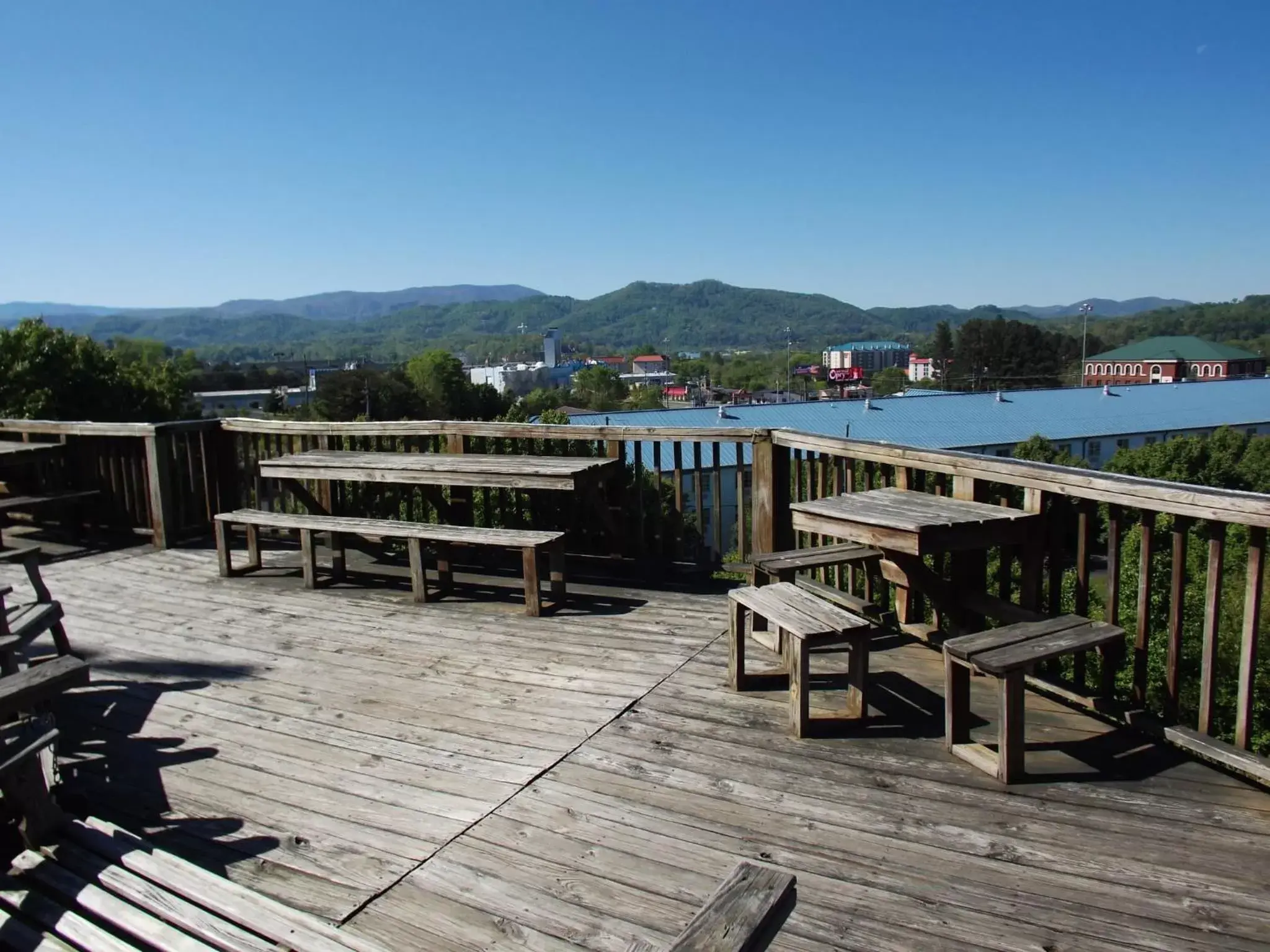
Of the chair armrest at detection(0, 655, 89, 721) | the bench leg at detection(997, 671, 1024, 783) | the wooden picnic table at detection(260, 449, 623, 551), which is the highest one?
the wooden picnic table at detection(260, 449, 623, 551)

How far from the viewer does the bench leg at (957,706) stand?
11.9ft

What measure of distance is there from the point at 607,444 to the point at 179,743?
333 centimetres

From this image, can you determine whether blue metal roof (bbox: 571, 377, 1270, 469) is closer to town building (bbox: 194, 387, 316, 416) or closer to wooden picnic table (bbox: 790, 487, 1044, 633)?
wooden picnic table (bbox: 790, 487, 1044, 633)

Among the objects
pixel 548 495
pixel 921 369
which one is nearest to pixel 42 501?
pixel 548 495

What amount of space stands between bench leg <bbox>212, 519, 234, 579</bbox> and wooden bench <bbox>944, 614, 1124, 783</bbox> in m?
5.41

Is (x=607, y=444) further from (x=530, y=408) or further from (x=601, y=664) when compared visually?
(x=530, y=408)

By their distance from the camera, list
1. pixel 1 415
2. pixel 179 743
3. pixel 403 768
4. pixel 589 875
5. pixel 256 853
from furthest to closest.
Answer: pixel 1 415 < pixel 179 743 < pixel 403 768 < pixel 256 853 < pixel 589 875

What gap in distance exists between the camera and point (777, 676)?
4508mm

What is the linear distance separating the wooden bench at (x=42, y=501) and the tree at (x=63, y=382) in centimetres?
1935

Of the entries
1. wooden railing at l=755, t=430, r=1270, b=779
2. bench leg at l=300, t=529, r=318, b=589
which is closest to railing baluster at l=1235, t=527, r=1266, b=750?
wooden railing at l=755, t=430, r=1270, b=779

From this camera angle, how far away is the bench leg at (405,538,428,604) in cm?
607

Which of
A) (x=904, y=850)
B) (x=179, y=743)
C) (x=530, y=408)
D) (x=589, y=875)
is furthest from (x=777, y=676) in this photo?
(x=530, y=408)

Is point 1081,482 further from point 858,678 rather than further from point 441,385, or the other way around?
point 441,385

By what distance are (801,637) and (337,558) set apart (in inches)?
166
